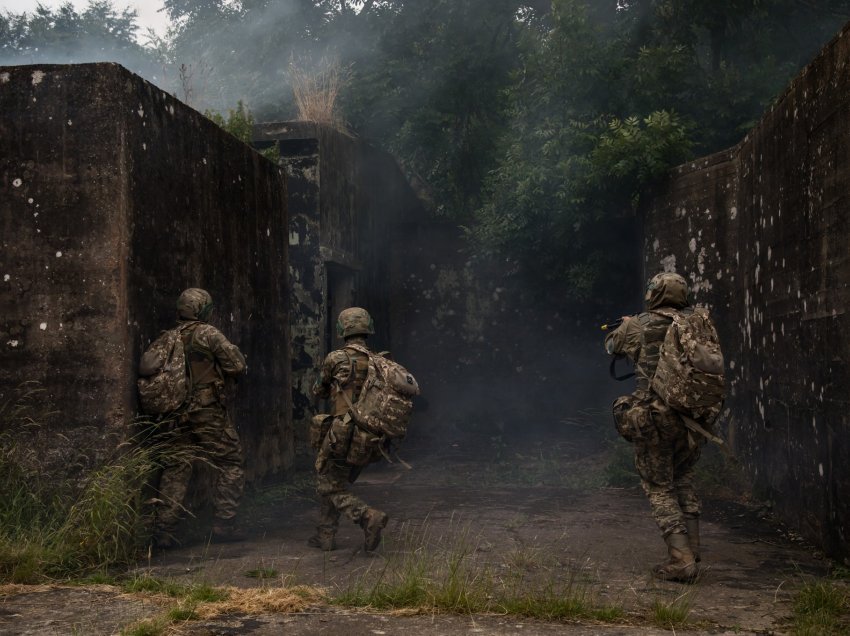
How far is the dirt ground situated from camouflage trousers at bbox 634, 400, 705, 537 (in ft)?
1.25

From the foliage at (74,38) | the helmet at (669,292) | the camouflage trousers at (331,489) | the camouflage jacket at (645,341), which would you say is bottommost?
the camouflage trousers at (331,489)

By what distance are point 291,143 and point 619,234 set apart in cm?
405

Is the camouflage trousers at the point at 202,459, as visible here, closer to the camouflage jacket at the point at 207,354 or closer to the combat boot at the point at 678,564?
the camouflage jacket at the point at 207,354

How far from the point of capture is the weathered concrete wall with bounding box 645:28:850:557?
17.1 ft

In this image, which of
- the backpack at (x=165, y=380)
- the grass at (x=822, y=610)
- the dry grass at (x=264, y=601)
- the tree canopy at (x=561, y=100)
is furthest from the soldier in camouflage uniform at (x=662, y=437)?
the tree canopy at (x=561, y=100)

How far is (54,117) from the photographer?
225 inches

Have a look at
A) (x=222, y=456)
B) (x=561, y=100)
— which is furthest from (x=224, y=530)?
(x=561, y=100)

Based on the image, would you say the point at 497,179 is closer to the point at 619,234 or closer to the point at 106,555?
the point at 619,234

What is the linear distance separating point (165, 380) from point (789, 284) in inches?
162

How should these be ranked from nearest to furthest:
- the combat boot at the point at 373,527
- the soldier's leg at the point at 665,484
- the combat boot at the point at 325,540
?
the soldier's leg at the point at 665,484, the combat boot at the point at 373,527, the combat boot at the point at 325,540

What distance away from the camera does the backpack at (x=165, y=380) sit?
5703 mm

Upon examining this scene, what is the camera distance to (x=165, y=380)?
5.71 metres

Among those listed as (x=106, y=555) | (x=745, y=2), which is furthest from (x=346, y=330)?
(x=745, y=2)

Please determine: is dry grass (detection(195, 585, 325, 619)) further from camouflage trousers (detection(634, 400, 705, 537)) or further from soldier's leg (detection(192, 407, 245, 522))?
camouflage trousers (detection(634, 400, 705, 537))
